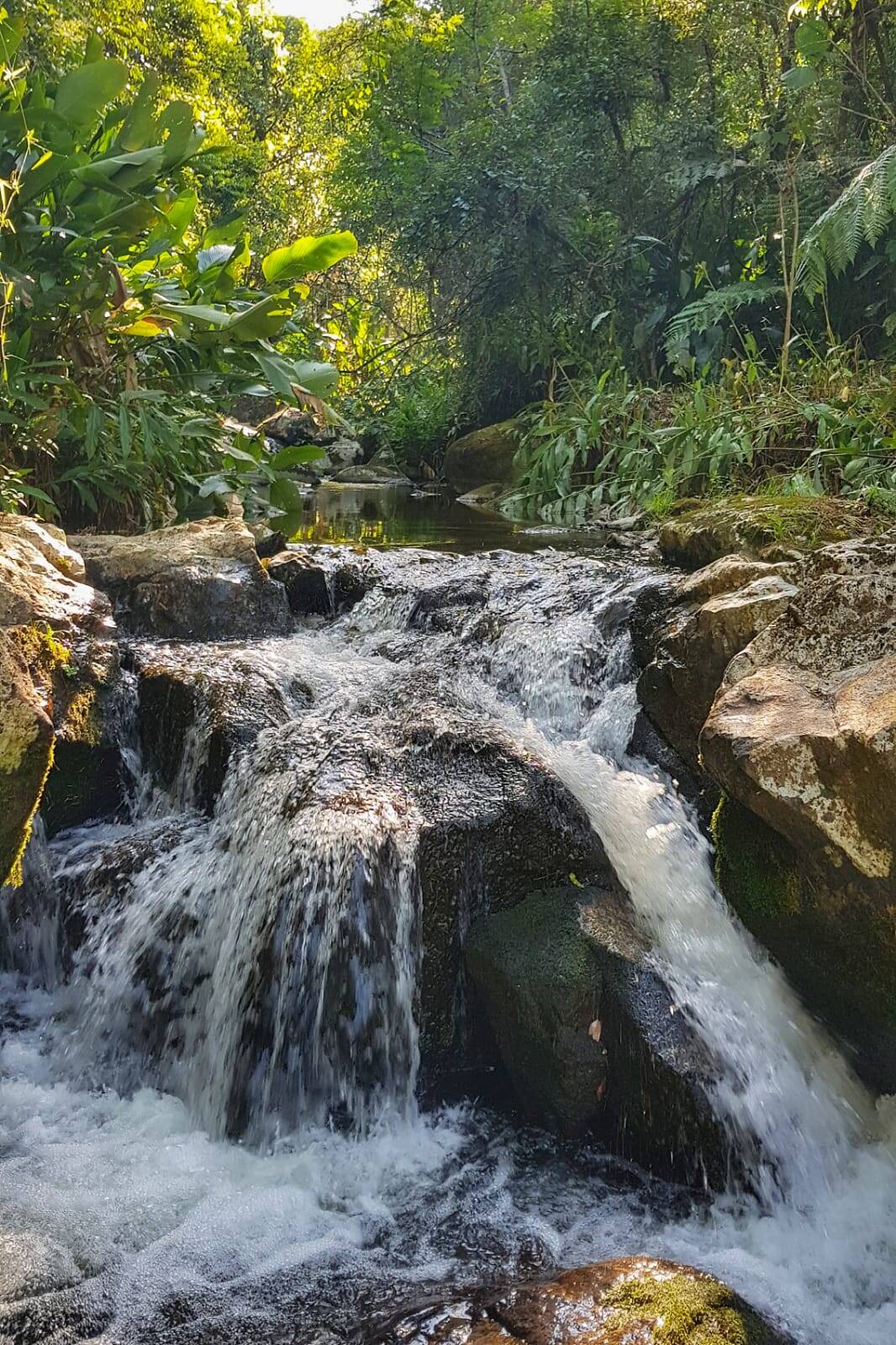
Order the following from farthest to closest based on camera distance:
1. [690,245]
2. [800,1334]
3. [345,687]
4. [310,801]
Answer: [690,245], [345,687], [310,801], [800,1334]

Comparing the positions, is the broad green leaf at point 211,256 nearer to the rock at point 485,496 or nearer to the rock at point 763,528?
the rock at point 763,528

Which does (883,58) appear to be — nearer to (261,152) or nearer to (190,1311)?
(190,1311)

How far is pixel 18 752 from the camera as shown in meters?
2.27

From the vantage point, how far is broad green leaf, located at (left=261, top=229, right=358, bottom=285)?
16.8ft

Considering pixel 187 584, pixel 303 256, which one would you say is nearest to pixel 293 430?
pixel 303 256

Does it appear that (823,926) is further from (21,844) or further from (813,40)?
(813,40)

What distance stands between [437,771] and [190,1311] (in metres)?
1.61

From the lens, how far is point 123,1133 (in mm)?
2375

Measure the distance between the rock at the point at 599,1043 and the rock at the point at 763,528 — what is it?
215cm

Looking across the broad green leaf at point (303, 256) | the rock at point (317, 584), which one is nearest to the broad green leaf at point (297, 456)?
the rock at point (317, 584)

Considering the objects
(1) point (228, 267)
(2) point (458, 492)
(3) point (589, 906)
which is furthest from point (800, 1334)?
(2) point (458, 492)

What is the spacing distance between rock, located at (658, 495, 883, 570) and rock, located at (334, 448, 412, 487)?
27.4ft

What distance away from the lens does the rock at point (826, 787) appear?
2.04 metres

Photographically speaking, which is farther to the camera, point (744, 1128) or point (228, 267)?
point (228, 267)
